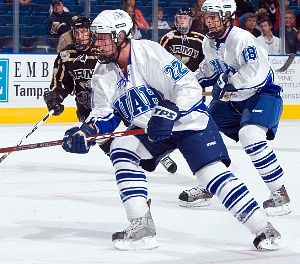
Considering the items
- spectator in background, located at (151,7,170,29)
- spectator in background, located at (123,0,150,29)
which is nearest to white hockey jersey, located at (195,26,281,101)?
spectator in background, located at (123,0,150,29)

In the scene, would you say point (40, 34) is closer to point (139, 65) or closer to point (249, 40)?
point (249, 40)

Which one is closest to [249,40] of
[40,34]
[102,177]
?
[102,177]

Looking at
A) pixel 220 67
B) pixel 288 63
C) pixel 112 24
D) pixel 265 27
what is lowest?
pixel 288 63

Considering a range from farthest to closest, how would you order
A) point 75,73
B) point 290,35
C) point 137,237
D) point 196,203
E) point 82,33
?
point 290,35 → point 75,73 → point 82,33 → point 196,203 → point 137,237

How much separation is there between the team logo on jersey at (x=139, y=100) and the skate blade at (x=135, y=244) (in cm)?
50

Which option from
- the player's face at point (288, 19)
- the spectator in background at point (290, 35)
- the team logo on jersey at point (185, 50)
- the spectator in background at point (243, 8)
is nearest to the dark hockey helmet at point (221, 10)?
the team logo on jersey at point (185, 50)

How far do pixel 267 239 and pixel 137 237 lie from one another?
0.52 meters

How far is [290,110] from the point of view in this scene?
445 inches

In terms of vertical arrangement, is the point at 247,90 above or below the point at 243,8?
above

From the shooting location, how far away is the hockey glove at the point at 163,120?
407cm

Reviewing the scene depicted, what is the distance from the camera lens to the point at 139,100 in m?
4.24

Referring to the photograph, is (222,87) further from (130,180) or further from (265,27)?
(265,27)

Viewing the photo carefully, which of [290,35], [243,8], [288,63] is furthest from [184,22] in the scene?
[243,8]

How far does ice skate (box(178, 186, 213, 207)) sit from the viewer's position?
551 cm
